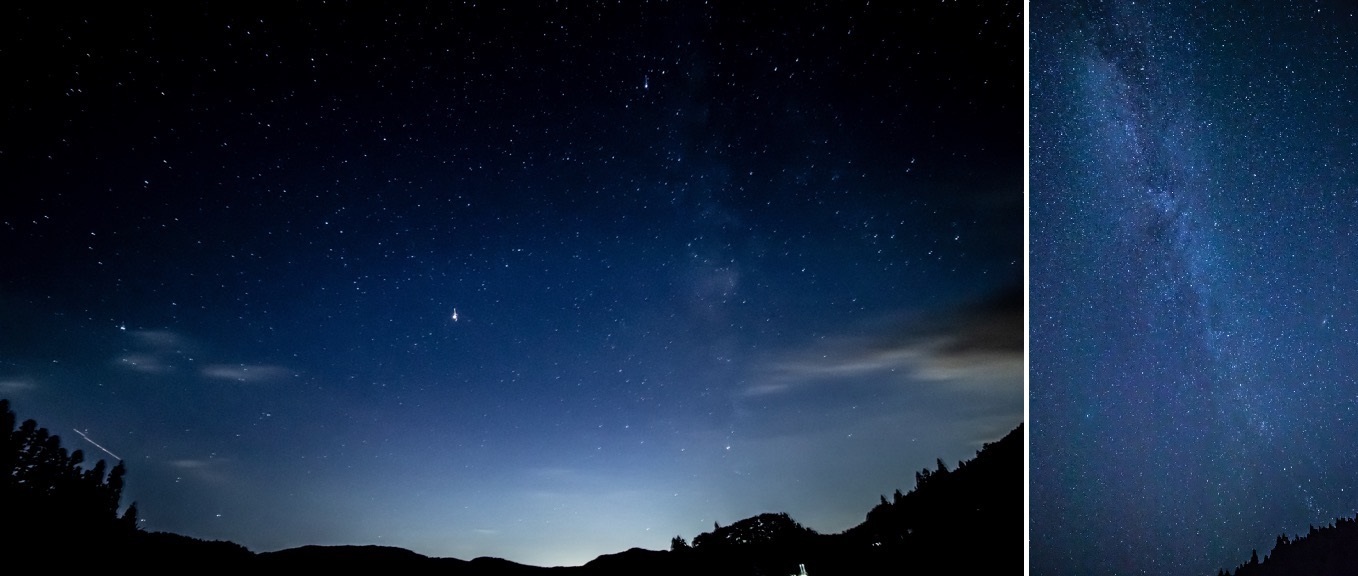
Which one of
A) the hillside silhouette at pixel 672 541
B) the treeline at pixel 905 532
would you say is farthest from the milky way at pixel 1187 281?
the hillside silhouette at pixel 672 541

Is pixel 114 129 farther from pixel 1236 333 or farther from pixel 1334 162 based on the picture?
pixel 1334 162

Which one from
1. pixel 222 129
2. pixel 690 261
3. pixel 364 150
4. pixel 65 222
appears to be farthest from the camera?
pixel 690 261

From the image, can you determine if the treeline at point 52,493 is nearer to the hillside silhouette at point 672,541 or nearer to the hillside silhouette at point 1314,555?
the hillside silhouette at point 672,541

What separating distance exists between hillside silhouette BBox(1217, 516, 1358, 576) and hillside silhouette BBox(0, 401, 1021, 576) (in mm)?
247

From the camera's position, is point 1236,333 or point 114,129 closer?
point 114,129

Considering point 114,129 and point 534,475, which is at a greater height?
point 114,129

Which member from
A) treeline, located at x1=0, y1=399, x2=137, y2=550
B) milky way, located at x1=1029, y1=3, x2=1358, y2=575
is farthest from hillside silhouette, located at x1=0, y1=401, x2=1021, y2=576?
milky way, located at x1=1029, y1=3, x2=1358, y2=575

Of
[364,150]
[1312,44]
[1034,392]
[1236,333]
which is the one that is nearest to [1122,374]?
[1034,392]

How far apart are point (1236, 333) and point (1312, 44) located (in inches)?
46.1

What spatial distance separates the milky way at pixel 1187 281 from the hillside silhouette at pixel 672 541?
0.23 meters

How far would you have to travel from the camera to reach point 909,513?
2.91 m

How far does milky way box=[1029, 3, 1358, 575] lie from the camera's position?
2.52m

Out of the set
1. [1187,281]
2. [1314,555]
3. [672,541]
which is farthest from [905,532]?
[1314,555]

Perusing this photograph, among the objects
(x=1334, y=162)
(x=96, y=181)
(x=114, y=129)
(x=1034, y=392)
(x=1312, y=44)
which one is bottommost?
(x=1034, y=392)
